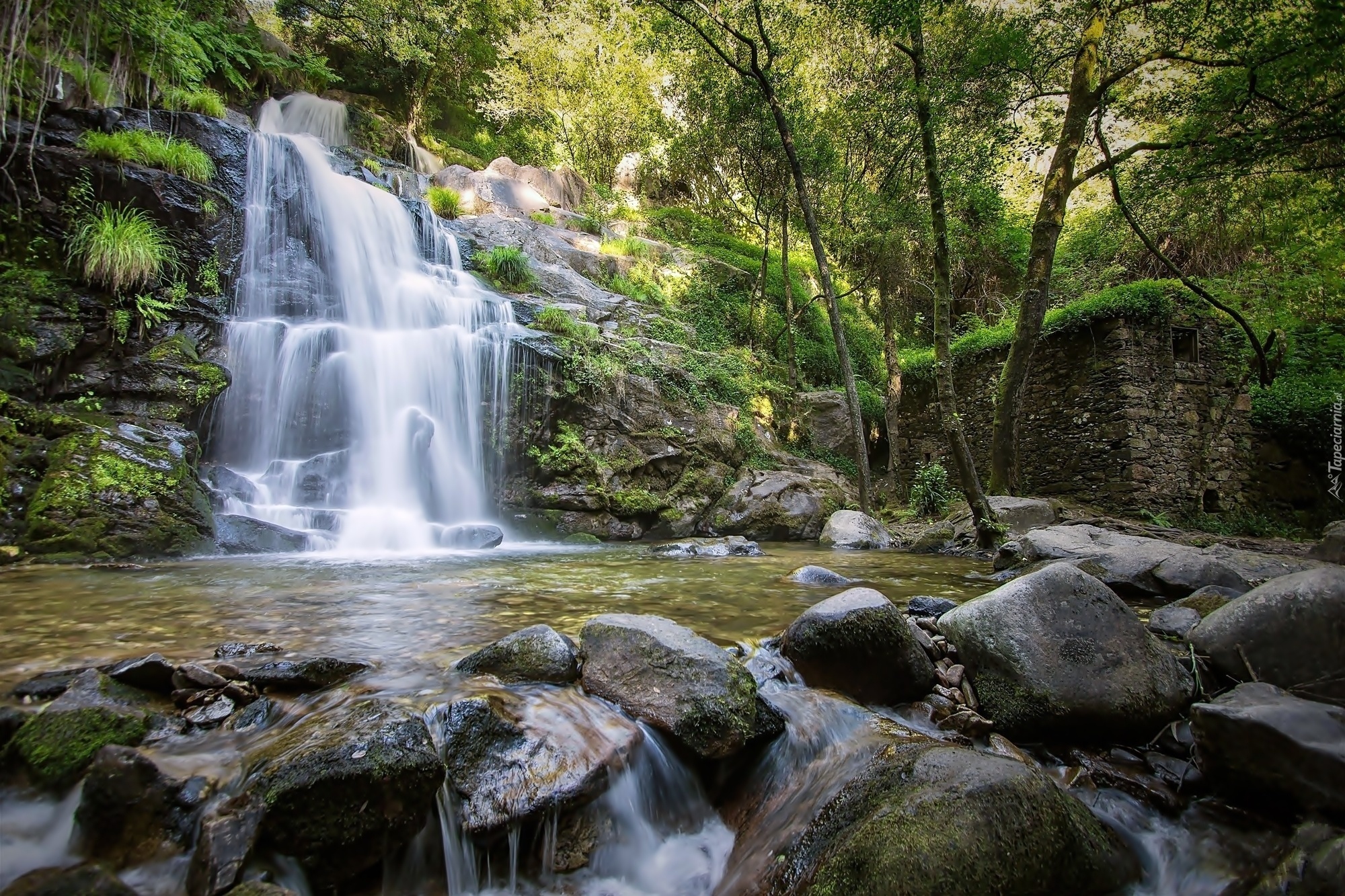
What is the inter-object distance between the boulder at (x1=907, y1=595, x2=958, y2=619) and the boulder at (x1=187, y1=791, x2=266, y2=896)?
408cm

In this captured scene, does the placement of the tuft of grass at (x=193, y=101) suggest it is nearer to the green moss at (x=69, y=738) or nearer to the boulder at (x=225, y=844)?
the green moss at (x=69, y=738)

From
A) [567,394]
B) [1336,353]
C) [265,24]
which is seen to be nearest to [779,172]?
[567,394]

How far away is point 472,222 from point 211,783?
1613 centimetres

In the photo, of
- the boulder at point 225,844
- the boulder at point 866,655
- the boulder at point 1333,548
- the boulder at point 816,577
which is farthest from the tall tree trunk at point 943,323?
the boulder at point 225,844

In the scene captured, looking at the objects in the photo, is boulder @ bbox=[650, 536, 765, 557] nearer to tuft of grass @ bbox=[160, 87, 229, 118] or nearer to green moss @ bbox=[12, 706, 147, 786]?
green moss @ bbox=[12, 706, 147, 786]

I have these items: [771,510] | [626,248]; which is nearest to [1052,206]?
[771,510]

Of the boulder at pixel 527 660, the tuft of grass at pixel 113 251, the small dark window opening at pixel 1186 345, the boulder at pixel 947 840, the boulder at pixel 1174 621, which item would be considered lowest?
the boulder at pixel 947 840

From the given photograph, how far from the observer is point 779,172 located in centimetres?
1537

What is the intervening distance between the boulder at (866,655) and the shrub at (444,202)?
16.2 meters

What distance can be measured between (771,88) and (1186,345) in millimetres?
10067

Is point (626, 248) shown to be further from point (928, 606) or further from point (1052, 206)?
point (928, 606)

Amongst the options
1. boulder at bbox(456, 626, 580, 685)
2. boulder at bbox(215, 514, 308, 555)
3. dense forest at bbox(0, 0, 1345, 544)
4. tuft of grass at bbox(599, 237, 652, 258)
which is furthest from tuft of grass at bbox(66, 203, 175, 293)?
tuft of grass at bbox(599, 237, 652, 258)

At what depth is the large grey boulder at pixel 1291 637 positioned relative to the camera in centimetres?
262

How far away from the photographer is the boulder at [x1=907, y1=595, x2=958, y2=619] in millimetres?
4348
